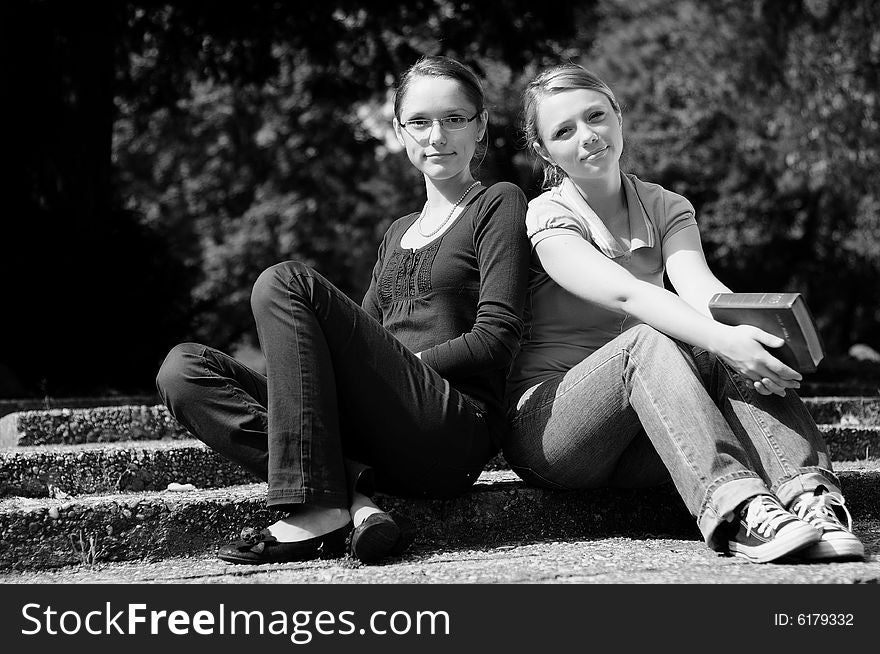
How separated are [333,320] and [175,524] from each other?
781mm

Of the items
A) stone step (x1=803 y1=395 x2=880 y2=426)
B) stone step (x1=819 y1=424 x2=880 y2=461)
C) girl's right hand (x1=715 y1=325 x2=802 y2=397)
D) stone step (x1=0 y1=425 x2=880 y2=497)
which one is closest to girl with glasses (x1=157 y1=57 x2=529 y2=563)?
girl's right hand (x1=715 y1=325 x2=802 y2=397)

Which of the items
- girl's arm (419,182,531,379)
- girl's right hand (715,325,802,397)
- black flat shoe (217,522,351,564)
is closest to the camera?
girl's right hand (715,325,802,397)

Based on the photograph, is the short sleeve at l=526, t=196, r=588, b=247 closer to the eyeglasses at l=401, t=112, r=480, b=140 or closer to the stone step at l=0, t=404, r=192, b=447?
the eyeglasses at l=401, t=112, r=480, b=140

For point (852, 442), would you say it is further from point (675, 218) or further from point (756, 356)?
point (756, 356)

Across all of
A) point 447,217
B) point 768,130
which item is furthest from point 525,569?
point 768,130

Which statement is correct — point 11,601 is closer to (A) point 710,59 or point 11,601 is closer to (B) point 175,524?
(B) point 175,524

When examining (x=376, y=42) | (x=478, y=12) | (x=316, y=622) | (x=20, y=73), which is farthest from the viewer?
(x=376, y=42)

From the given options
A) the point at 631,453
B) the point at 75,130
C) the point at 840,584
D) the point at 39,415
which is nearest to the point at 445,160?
the point at 631,453

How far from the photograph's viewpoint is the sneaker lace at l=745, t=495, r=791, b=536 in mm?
2574

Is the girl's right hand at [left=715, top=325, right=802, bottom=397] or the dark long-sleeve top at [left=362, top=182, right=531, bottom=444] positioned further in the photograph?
the dark long-sleeve top at [left=362, top=182, right=531, bottom=444]

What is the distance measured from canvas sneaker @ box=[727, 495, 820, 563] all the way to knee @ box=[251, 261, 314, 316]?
49.2 inches

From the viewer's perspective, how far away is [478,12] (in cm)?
967

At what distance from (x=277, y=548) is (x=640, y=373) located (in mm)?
1038

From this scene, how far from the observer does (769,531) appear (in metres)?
2.57
